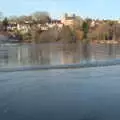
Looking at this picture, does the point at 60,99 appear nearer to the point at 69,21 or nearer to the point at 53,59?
the point at 53,59

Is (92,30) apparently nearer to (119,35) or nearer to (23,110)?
(119,35)

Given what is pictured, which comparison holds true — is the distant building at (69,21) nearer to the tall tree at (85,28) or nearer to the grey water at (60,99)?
the tall tree at (85,28)

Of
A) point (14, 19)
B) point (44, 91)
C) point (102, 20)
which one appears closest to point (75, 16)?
point (102, 20)

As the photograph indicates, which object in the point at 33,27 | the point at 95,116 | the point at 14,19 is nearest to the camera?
the point at 95,116

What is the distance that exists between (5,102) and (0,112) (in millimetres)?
1076

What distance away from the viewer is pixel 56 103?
8938mm

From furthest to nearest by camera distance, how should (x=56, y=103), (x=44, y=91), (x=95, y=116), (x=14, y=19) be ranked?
(x=14, y=19) → (x=44, y=91) → (x=56, y=103) → (x=95, y=116)

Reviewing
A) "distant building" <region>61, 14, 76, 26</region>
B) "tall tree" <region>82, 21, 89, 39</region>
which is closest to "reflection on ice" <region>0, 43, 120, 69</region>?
"tall tree" <region>82, 21, 89, 39</region>

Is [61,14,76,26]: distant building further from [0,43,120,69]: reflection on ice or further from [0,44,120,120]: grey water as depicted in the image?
[0,44,120,120]: grey water

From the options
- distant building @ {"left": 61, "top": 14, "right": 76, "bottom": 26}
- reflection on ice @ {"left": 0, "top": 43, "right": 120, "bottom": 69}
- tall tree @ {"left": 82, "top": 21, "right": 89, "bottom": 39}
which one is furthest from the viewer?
distant building @ {"left": 61, "top": 14, "right": 76, "bottom": 26}

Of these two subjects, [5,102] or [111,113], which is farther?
[5,102]

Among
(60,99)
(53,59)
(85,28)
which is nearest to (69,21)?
(85,28)

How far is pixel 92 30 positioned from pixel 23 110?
66271 millimetres

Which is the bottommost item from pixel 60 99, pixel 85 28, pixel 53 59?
pixel 53 59
